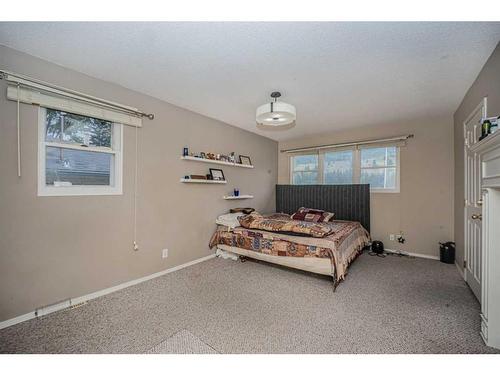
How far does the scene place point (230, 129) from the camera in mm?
4035

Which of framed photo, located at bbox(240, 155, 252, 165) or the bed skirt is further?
framed photo, located at bbox(240, 155, 252, 165)

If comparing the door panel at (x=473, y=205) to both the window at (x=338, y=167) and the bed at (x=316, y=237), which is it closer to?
the bed at (x=316, y=237)

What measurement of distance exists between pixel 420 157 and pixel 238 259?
11.7 ft

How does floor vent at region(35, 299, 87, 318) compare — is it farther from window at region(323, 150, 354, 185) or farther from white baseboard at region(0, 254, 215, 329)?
window at region(323, 150, 354, 185)

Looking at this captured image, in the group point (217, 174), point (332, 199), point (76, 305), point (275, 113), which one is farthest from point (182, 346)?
point (332, 199)

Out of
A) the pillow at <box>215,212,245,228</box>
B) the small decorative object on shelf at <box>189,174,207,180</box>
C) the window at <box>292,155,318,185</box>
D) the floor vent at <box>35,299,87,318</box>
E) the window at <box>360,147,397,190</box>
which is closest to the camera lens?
the floor vent at <box>35,299,87,318</box>

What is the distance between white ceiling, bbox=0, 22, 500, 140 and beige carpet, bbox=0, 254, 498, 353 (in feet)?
7.51

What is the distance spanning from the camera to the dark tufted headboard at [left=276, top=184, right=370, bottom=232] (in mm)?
4074

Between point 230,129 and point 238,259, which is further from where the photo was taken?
point 230,129

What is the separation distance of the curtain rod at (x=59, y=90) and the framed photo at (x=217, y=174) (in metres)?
1.37

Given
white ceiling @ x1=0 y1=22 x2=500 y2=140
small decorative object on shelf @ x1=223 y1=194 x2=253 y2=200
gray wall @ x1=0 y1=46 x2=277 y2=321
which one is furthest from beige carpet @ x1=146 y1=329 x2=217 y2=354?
small decorative object on shelf @ x1=223 y1=194 x2=253 y2=200

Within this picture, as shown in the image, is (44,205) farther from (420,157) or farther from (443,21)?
(420,157)

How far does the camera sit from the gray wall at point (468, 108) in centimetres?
184

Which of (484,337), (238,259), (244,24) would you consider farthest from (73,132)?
(484,337)
